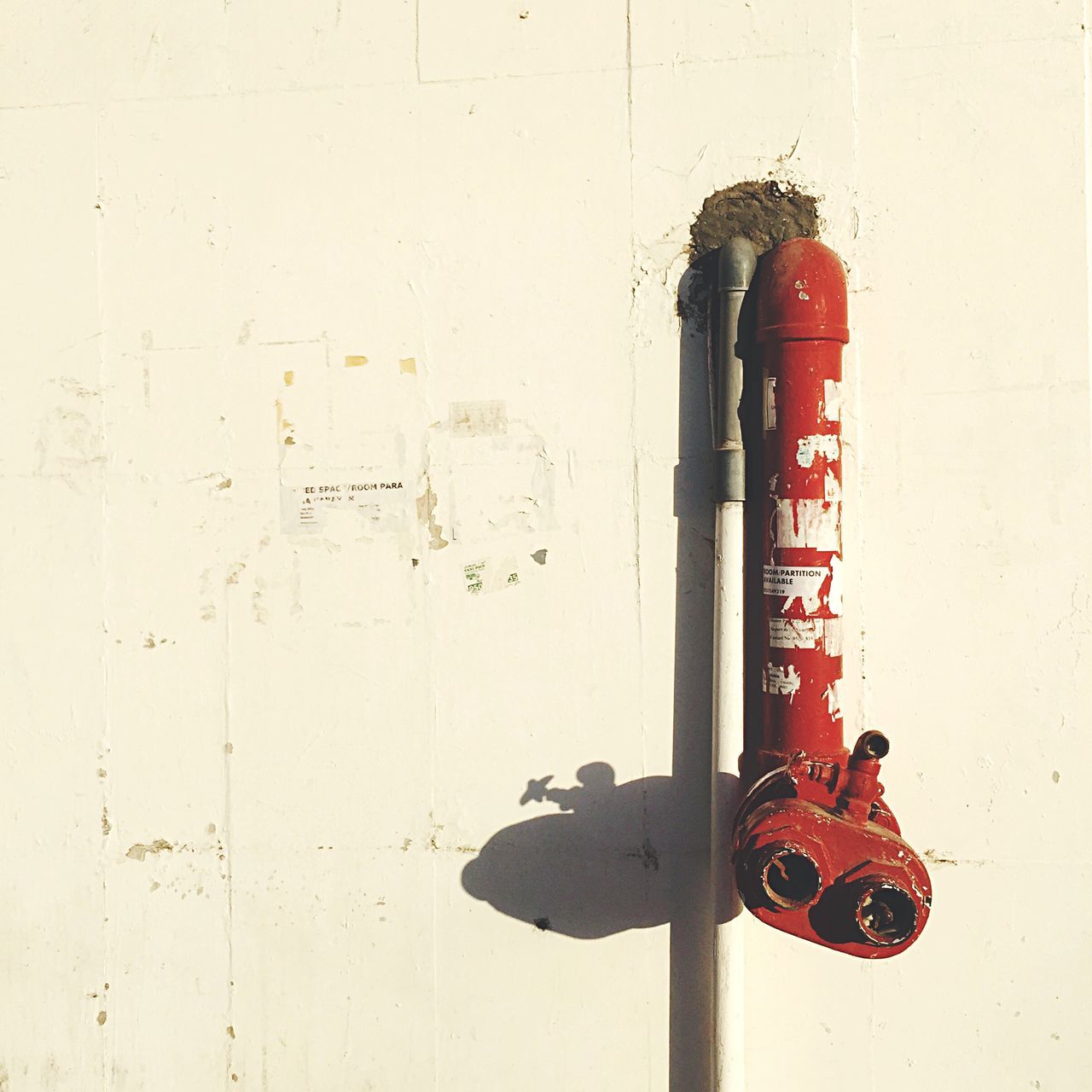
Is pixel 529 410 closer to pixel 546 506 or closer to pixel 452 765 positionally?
pixel 546 506

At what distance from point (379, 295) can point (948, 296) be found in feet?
4.53

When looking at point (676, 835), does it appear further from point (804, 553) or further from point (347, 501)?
point (347, 501)

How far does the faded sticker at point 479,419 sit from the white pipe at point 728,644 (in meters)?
0.52

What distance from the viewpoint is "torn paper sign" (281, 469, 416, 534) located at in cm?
200

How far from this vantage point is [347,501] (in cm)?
201

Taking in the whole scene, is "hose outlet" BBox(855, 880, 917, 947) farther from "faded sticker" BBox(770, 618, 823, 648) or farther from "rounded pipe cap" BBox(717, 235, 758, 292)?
"rounded pipe cap" BBox(717, 235, 758, 292)

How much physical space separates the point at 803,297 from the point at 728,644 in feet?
2.62

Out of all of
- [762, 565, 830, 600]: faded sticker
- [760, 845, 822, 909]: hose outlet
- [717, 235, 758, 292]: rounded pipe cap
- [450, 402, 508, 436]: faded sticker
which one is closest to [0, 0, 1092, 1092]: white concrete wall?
[450, 402, 508, 436]: faded sticker

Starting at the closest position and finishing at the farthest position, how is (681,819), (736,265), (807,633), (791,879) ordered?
1. (791,879)
2. (807,633)
3. (736,265)
4. (681,819)

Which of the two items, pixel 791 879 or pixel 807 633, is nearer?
pixel 791 879

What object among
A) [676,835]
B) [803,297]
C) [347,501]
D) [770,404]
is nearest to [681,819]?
[676,835]

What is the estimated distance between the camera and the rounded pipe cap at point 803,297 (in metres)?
1.75

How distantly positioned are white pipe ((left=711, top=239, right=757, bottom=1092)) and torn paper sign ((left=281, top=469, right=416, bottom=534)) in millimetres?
773

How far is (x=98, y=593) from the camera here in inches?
80.7
